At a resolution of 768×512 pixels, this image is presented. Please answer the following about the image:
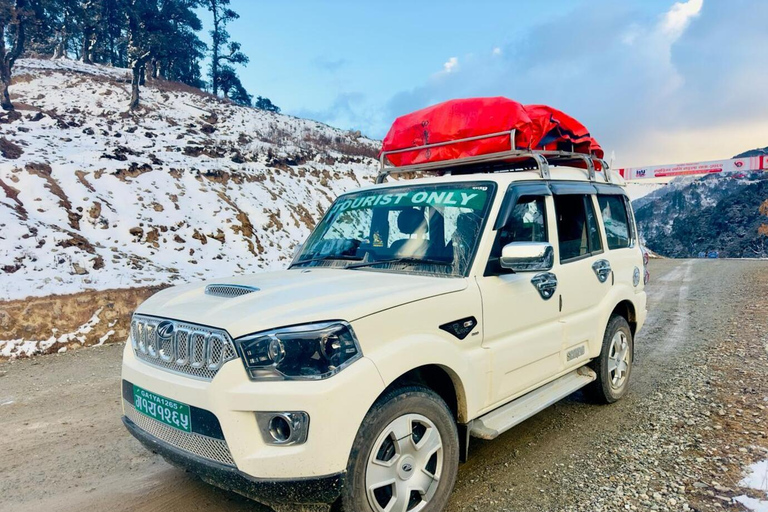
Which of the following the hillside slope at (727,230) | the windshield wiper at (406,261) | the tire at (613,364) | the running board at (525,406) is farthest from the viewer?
the hillside slope at (727,230)

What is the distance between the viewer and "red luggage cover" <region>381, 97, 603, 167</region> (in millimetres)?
3855

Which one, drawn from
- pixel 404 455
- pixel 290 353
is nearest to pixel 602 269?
pixel 404 455

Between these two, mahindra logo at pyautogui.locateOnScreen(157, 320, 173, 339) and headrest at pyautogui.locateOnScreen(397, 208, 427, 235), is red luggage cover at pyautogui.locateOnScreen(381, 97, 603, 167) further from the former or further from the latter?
mahindra logo at pyautogui.locateOnScreen(157, 320, 173, 339)

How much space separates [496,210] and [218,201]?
11.6 meters

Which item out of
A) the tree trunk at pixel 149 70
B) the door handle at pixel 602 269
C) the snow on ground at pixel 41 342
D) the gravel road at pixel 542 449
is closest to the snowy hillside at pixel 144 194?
the snow on ground at pixel 41 342

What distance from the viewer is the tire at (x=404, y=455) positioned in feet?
7.47

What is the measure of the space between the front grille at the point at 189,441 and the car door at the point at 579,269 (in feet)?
8.53

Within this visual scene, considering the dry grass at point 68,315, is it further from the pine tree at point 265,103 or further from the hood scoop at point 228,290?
the pine tree at point 265,103

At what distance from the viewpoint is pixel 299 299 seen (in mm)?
2473

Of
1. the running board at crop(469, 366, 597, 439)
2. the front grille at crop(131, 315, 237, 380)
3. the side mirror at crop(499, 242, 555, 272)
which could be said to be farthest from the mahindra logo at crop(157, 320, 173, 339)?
the side mirror at crop(499, 242, 555, 272)

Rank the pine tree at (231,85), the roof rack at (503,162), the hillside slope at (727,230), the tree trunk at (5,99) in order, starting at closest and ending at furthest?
the roof rack at (503,162) → the tree trunk at (5,99) → the pine tree at (231,85) → the hillside slope at (727,230)

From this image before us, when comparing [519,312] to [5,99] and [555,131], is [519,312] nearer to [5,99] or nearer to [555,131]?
[555,131]

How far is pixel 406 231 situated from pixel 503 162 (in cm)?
129

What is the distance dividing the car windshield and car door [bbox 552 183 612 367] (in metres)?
0.91
